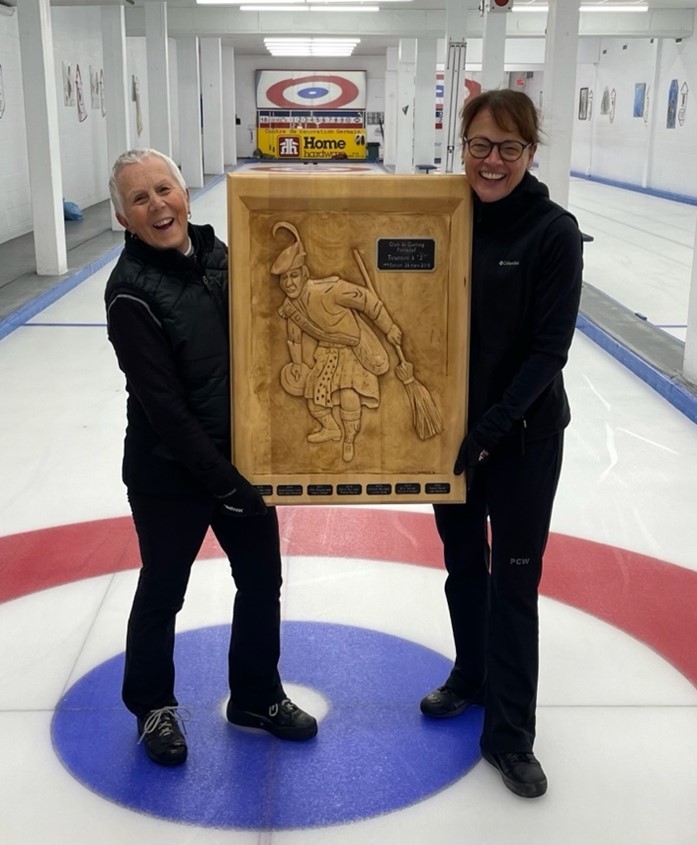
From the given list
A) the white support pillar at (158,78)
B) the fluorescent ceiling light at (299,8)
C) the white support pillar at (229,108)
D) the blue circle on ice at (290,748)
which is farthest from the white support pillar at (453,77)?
the white support pillar at (229,108)

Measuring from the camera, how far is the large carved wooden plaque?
7.13 feet

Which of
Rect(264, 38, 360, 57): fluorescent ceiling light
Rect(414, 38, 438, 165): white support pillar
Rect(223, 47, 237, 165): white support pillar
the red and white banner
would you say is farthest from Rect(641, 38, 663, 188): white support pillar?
Rect(223, 47, 237, 165): white support pillar

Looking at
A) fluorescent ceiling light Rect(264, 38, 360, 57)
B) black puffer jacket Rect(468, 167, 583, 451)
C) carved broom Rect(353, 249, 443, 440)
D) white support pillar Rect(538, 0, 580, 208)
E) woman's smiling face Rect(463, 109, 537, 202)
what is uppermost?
fluorescent ceiling light Rect(264, 38, 360, 57)

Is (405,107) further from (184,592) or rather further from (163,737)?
(163,737)

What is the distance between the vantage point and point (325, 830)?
2.29m

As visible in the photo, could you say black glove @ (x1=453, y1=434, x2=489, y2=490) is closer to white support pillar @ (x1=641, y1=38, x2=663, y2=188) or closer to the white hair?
the white hair

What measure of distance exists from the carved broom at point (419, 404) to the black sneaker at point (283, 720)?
0.87 meters

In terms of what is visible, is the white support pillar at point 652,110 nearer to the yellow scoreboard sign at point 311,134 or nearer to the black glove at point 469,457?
the yellow scoreboard sign at point 311,134

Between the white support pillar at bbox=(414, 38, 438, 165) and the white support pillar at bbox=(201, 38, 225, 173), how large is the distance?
277 inches

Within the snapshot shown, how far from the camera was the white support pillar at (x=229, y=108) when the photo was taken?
3052 cm

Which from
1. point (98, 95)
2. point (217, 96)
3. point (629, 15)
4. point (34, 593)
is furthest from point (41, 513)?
point (217, 96)

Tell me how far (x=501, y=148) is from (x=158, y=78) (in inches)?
611

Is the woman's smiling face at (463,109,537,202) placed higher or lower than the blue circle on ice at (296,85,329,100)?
lower

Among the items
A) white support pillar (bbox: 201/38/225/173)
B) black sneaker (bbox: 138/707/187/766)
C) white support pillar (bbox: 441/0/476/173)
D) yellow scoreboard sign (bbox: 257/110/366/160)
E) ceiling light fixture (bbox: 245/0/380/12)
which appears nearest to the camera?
black sneaker (bbox: 138/707/187/766)
